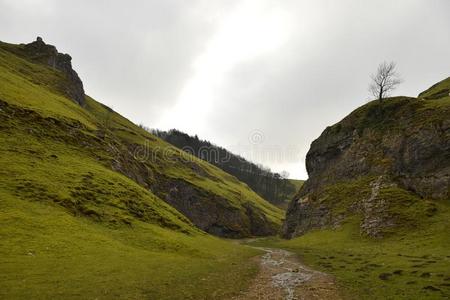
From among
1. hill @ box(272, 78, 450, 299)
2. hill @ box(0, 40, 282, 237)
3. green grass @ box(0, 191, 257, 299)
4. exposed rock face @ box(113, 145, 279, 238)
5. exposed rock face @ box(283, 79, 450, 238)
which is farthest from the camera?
exposed rock face @ box(113, 145, 279, 238)

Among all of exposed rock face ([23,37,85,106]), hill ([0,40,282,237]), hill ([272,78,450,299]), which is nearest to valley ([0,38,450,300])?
hill ([272,78,450,299])

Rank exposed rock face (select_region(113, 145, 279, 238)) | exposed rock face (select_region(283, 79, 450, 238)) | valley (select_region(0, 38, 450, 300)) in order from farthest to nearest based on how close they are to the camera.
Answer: exposed rock face (select_region(113, 145, 279, 238)) < exposed rock face (select_region(283, 79, 450, 238)) < valley (select_region(0, 38, 450, 300))

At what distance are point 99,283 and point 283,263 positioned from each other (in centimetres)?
3077

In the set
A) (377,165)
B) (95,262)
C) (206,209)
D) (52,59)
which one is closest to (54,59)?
(52,59)

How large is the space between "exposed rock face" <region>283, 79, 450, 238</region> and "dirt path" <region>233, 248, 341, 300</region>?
30.3 m

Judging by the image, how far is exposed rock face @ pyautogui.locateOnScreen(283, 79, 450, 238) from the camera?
7150 cm

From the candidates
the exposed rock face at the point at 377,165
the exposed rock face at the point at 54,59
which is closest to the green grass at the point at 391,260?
the exposed rock face at the point at 377,165

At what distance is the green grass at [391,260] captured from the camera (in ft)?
94.1

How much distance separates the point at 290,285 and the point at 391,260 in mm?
16159

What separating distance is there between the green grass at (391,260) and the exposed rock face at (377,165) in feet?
15.8

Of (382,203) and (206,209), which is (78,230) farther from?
(206,209)

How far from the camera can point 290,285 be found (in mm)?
34594

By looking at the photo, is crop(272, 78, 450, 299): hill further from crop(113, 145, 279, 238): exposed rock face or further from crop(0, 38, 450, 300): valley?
crop(113, 145, 279, 238): exposed rock face

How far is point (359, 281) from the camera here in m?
33.8
